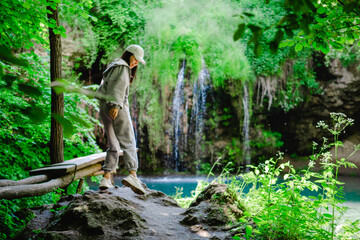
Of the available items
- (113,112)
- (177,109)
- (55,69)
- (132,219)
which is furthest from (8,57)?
(177,109)

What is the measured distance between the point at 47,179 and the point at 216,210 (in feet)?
6.98

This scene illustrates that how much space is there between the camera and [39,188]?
285cm

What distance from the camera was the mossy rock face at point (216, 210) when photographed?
110 inches

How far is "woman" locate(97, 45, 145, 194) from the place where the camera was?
3.24 m

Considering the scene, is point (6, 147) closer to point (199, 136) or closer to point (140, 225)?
point (140, 225)

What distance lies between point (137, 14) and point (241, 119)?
6.04m

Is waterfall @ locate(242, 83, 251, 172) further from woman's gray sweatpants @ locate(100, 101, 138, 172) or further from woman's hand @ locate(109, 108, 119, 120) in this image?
woman's hand @ locate(109, 108, 119, 120)

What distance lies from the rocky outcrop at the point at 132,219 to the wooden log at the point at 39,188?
23 centimetres

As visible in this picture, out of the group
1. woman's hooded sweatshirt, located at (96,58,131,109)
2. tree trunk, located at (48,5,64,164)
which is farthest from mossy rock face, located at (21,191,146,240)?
tree trunk, located at (48,5,64,164)

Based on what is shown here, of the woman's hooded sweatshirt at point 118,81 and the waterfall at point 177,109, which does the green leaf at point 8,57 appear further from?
the waterfall at point 177,109

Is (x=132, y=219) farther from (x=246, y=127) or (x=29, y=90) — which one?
(x=246, y=127)

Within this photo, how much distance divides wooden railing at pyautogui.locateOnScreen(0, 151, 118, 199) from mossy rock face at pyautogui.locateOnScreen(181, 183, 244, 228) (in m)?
1.61

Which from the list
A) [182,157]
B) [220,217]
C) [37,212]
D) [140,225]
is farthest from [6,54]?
[182,157]

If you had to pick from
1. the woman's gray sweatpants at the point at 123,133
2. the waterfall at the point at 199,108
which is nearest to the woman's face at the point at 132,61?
the woman's gray sweatpants at the point at 123,133
